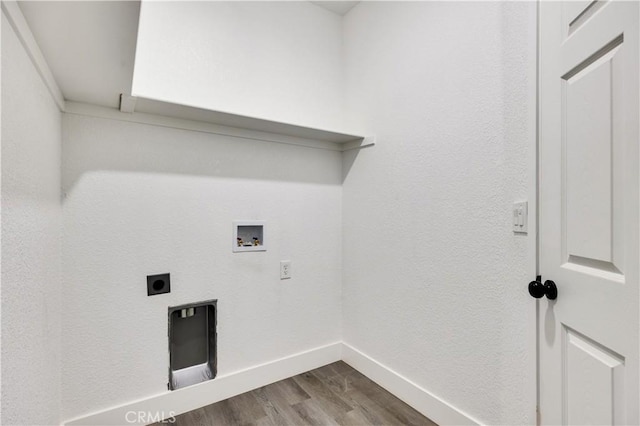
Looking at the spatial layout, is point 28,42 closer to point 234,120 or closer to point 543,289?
point 234,120

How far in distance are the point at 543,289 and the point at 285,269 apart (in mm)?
1474

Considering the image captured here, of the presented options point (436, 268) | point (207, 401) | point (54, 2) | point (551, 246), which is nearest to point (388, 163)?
point (436, 268)

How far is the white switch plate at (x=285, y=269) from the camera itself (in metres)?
2.14

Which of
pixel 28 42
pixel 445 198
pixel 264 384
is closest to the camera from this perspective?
pixel 28 42

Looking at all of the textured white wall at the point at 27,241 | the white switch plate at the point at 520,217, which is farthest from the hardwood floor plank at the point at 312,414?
the white switch plate at the point at 520,217

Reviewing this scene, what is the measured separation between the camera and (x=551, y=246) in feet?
3.61

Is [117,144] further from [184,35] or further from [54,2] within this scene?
[54,2]

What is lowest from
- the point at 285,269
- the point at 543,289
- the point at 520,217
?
the point at 285,269

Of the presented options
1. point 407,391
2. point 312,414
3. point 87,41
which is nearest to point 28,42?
point 87,41

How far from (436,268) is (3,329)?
171cm

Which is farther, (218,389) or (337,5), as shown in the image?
(337,5)

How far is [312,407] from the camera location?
1811 millimetres
